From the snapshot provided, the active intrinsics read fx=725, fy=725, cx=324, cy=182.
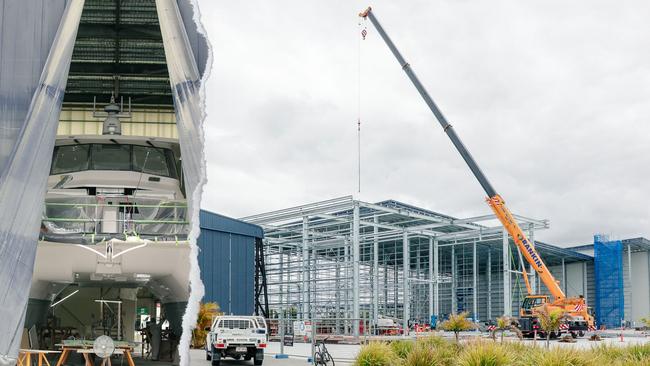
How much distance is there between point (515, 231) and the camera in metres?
29.0

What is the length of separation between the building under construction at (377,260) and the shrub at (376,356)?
34.6 ft

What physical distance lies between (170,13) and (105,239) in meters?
3.94

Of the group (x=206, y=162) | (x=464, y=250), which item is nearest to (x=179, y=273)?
(x=206, y=162)

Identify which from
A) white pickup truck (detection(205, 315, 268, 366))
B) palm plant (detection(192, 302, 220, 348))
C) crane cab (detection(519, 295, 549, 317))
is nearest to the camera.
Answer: white pickup truck (detection(205, 315, 268, 366))

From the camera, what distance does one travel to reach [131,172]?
15.0 metres

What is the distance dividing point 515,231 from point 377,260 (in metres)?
7.89

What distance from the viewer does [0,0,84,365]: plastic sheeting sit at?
30.3 ft

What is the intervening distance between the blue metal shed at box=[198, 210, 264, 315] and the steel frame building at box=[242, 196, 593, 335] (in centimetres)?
224

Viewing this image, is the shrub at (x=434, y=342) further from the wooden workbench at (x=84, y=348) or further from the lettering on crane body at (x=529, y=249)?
the lettering on crane body at (x=529, y=249)

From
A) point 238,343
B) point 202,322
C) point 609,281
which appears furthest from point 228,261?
point 609,281

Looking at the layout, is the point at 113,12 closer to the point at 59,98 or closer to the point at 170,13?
the point at 170,13

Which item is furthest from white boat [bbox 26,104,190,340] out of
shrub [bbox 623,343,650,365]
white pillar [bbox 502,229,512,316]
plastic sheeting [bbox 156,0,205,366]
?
white pillar [bbox 502,229,512,316]

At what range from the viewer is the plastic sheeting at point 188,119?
9.73m

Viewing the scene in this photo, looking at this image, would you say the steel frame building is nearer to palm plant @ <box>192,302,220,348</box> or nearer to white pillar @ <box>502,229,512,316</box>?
white pillar @ <box>502,229,512,316</box>
